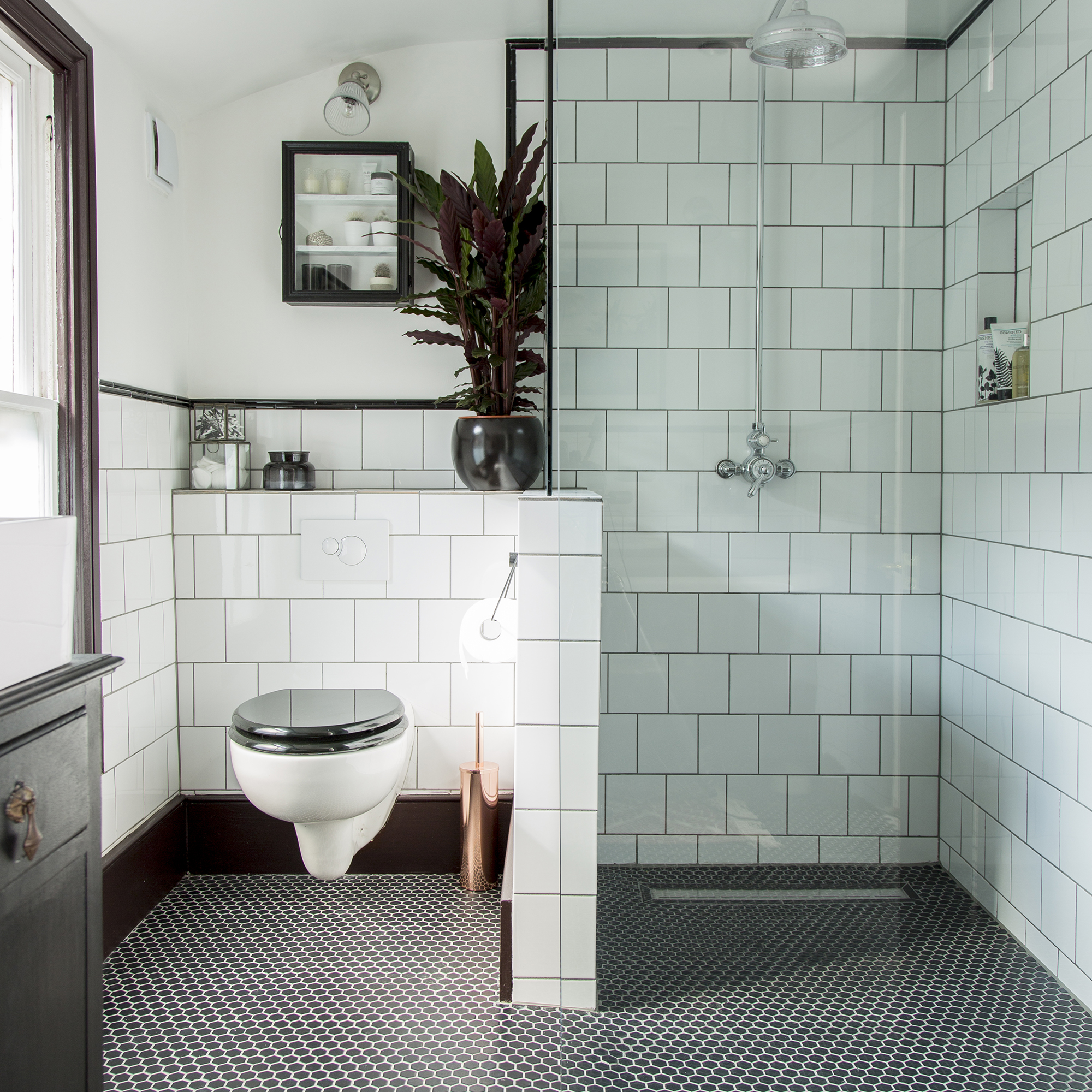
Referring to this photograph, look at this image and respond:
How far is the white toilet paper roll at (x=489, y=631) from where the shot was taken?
2.41 metres

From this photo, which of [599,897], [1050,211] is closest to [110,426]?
[599,897]

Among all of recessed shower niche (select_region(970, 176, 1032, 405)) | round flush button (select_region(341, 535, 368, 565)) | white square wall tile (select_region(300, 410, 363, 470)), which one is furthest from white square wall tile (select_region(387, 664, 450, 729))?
recessed shower niche (select_region(970, 176, 1032, 405))

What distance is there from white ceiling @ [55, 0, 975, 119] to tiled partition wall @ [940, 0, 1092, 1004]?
0.47 meters

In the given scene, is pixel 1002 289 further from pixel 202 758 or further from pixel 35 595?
pixel 202 758

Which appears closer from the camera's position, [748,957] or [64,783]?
[64,783]

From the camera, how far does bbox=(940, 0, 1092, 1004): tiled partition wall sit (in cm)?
135

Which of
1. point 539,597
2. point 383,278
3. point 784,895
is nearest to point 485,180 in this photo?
point 383,278

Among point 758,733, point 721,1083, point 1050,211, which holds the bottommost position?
point 721,1083

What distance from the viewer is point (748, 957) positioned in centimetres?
159

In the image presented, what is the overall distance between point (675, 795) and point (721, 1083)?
49cm

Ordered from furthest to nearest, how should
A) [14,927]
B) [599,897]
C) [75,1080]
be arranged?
[599,897] < [75,1080] < [14,927]

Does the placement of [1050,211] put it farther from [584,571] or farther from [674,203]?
[584,571]

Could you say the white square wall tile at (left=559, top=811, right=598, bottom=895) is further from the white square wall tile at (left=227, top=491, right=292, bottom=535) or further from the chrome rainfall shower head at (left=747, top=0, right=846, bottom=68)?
the chrome rainfall shower head at (left=747, top=0, right=846, bottom=68)

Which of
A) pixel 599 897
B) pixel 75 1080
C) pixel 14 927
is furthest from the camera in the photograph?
pixel 599 897
